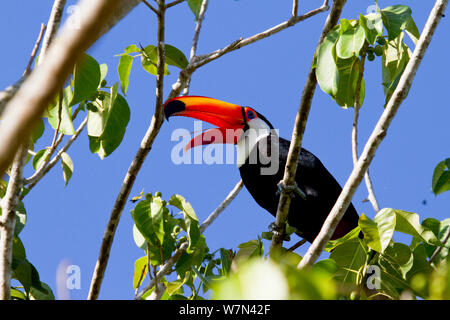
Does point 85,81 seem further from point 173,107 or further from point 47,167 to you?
point 173,107

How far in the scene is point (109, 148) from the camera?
3.49 m

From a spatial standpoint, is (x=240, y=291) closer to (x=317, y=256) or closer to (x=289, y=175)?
(x=317, y=256)

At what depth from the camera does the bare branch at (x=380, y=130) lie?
2605 millimetres

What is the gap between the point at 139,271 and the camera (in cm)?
343

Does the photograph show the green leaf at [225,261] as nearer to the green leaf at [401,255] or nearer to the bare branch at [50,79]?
the green leaf at [401,255]

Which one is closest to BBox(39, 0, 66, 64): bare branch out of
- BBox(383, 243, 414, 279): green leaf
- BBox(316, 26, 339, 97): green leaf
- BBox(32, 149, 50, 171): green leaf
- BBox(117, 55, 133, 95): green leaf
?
BBox(117, 55, 133, 95): green leaf

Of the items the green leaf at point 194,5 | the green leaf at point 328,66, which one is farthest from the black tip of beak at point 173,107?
the green leaf at point 328,66

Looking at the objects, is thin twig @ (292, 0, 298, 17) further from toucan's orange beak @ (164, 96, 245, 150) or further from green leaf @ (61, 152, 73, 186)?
green leaf @ (61, 152, 73, 186)

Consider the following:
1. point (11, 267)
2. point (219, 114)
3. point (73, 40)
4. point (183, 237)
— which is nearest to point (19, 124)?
point (73, 40)

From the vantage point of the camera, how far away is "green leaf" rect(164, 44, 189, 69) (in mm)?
3600

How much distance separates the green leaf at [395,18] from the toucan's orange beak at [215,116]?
1983mm

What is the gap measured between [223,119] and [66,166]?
5.83 feet

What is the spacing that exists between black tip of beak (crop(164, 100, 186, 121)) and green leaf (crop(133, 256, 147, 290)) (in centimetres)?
122

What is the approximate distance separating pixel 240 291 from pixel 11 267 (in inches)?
77.0
